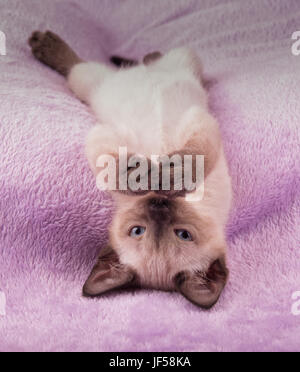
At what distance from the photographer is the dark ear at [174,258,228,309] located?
887mm

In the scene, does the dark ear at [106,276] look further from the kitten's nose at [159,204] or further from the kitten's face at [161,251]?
the kitten's nose at [159,204]

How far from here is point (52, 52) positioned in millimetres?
1551

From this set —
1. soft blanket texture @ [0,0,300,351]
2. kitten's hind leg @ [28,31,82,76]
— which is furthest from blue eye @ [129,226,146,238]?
kitten's hind leg @ [28,31,82,76]

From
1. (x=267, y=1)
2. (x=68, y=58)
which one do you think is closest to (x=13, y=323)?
(x=68, y=58)

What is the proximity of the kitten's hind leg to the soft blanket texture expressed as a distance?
28 mm

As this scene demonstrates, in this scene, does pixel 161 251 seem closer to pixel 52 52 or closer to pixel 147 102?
pixel 147 102

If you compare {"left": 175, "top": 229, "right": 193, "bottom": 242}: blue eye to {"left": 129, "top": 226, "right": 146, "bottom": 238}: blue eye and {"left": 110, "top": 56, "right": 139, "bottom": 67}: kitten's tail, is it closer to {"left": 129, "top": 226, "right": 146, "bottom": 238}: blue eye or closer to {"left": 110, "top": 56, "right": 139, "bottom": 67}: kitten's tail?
{"left": 129, "top": 226, "right": 146, "bottom": 238}: blue eye

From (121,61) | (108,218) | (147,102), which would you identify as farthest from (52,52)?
(108,218)

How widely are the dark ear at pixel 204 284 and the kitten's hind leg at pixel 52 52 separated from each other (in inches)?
36.2

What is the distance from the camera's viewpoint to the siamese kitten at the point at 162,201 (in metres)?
0.96

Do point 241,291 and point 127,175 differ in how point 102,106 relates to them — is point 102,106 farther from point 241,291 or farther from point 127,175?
point 241,291

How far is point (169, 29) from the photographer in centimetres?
180

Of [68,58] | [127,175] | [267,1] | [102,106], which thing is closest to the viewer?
[127,175]
